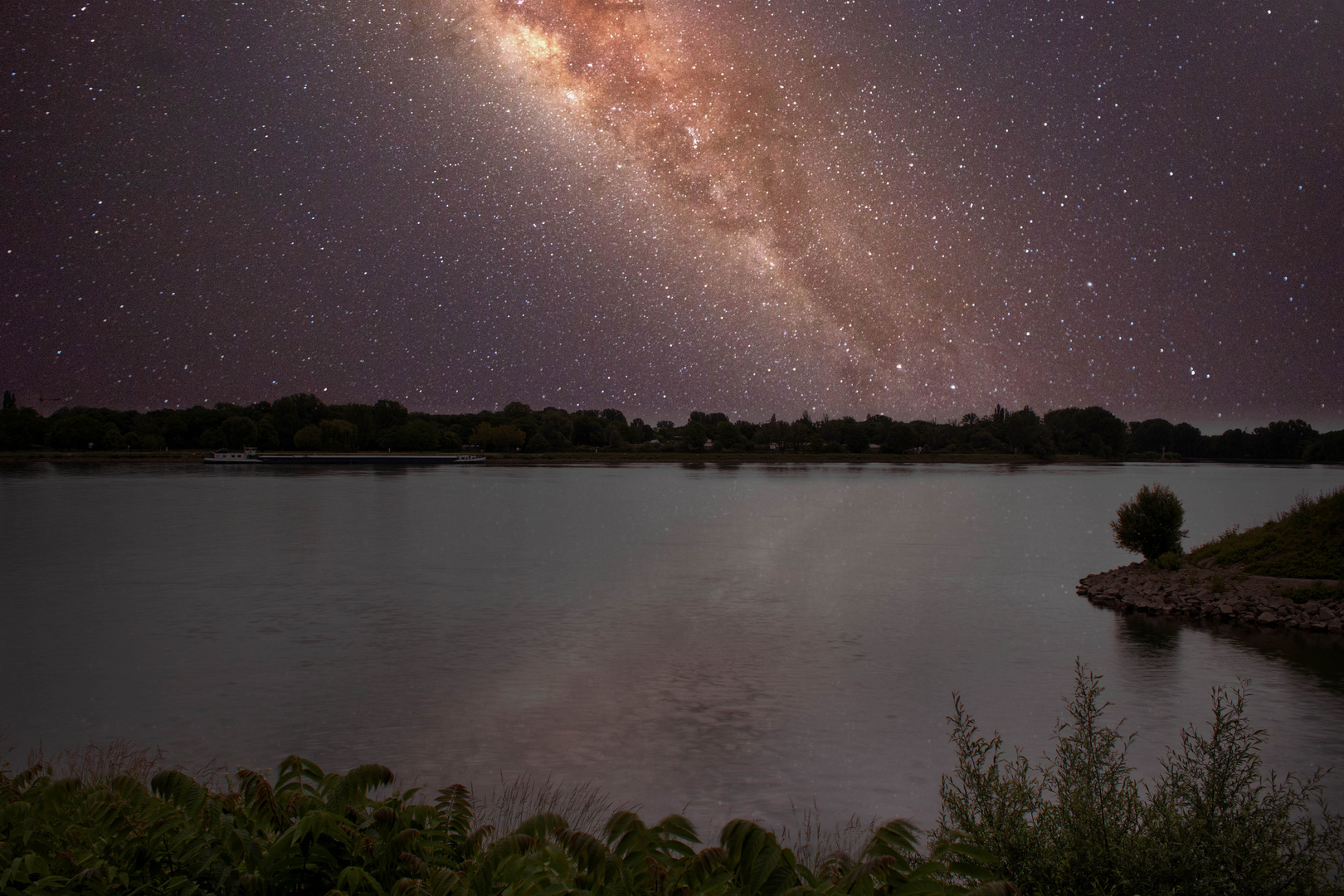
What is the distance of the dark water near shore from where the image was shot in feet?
28.9

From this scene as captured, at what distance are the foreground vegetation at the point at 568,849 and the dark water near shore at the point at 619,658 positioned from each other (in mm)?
3056

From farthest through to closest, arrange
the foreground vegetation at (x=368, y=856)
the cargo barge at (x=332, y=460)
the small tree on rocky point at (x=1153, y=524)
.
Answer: the cargo barge at (x=332, y=460) < the small tree on rocky point at (x=1153, y=524) < the foreground vegetation at (x=368, y=856)

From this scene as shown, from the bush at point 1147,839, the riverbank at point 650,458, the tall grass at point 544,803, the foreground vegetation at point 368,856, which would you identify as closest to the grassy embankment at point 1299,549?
the bush at point 1147,839

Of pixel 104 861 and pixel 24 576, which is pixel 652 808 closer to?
pixel 104 861

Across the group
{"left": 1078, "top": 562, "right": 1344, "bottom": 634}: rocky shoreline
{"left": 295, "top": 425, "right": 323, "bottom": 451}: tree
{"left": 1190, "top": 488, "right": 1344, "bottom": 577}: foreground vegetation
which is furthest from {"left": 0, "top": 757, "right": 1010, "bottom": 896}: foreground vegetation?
{"left": 295, "top": 425, "right": 323, "bottom": 451}: tree

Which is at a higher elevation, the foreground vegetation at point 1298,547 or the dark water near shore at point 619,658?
the foreground vegetation at point 1298,547

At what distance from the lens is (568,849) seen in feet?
11.9

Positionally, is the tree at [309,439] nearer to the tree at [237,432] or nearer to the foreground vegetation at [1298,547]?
the tree at [237,432]

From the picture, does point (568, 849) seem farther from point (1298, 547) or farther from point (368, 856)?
point (1298, 547)

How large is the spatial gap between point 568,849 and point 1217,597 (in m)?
17.3

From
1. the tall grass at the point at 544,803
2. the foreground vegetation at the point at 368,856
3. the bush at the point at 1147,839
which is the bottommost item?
the tall grass at the point at 544,803

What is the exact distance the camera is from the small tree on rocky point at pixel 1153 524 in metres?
20.8

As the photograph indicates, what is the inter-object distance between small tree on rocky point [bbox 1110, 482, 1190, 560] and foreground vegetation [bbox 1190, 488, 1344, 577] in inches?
28.6

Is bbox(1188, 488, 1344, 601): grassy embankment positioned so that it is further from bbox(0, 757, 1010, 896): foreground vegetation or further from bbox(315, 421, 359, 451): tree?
bbox(315, 421, 359, 451): tree
